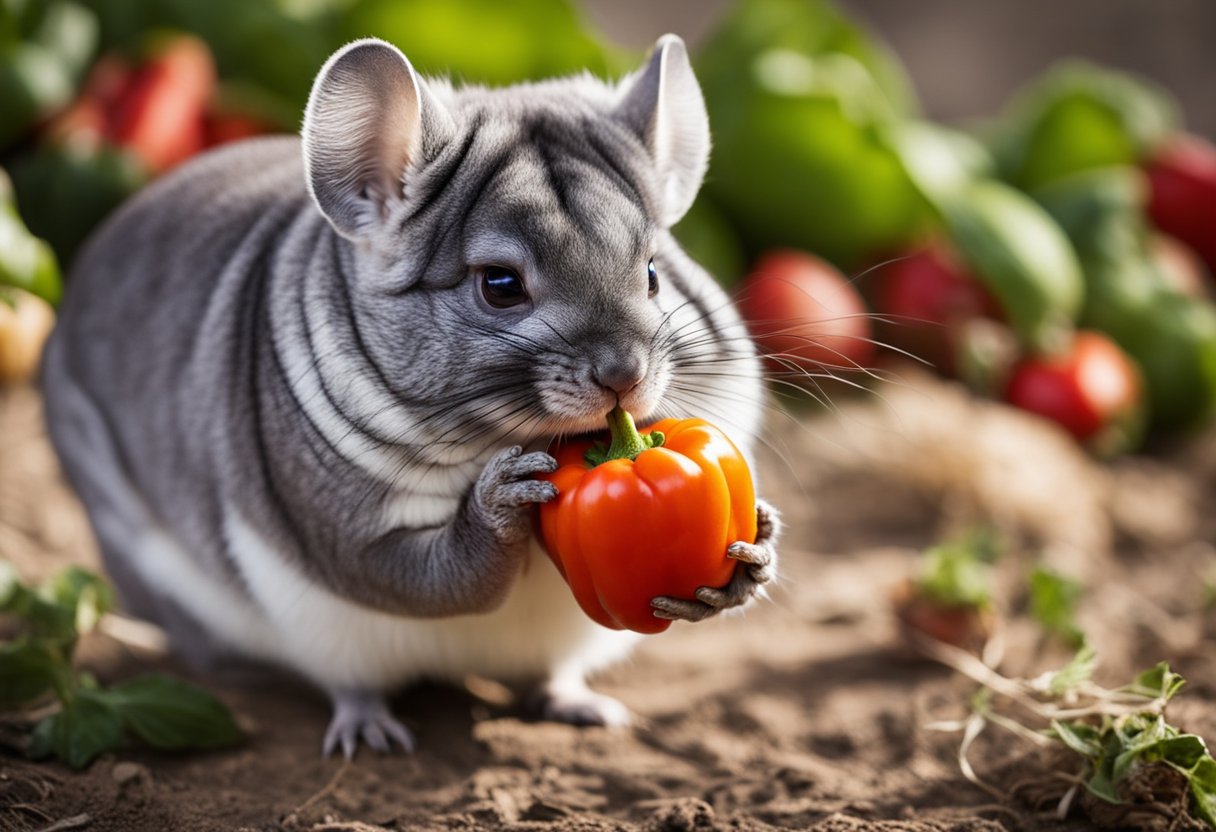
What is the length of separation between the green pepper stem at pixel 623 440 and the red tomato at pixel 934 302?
3233 mm

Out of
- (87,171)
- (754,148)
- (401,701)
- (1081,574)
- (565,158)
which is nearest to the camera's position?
(565,158)

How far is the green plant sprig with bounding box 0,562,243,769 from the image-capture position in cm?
344

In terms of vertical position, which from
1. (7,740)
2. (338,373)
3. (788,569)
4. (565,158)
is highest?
(565,158)

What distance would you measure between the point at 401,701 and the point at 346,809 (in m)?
0.79

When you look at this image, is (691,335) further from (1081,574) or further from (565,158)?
(1081,574)

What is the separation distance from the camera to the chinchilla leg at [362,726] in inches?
148

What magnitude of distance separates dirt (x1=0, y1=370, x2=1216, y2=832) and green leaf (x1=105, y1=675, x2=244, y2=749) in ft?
0.24

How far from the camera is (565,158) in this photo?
328 centimetres

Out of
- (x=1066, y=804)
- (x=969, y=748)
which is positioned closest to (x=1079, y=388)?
(x=969, y=748)

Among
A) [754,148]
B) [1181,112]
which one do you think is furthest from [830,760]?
[1181,112]

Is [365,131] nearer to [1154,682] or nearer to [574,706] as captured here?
[574,706]

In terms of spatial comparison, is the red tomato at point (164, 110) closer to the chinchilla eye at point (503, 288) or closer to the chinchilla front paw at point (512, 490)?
the chinchilla eye at point (503, 288)

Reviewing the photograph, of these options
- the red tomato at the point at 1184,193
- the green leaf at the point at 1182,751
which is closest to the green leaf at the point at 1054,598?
the green leaf at the point at 1182,751

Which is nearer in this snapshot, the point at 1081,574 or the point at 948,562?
the point at 948,562
